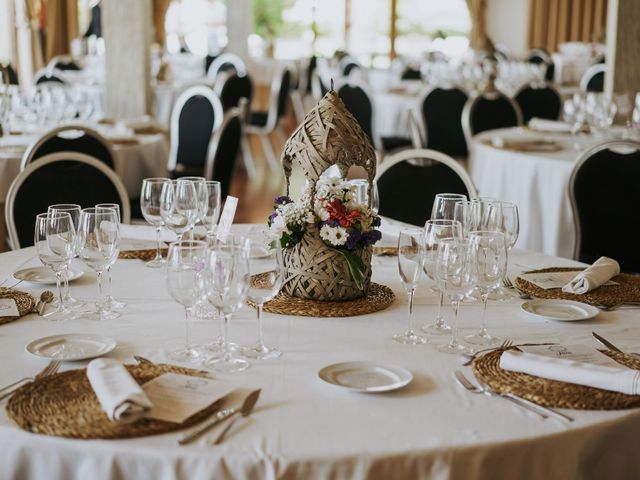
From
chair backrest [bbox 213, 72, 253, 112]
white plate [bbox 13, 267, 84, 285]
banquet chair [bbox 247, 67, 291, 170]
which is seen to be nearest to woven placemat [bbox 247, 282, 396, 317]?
white plate [bbox 13, 267, 84, 285]

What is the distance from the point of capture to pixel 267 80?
13.2 meters

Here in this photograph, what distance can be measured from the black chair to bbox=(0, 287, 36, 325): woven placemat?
18.7 ft

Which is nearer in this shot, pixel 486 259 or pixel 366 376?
pixel 366 376

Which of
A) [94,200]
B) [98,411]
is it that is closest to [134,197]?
[94,200]

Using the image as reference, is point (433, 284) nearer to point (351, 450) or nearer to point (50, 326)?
point (351, 450)

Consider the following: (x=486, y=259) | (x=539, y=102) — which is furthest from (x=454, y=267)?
(x=539, y=102)

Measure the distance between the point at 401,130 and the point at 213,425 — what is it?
7.33 meters

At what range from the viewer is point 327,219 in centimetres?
202

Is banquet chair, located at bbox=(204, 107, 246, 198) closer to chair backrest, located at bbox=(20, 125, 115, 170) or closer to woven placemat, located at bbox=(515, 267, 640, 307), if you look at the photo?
chair backrest, located at bbox=(20, 125, 115, 170)

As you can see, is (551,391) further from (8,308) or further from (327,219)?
(8,308)

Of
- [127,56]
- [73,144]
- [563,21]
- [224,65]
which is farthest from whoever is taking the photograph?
[563,21]

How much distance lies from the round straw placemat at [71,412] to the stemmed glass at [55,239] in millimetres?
428

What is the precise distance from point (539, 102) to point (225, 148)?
320cm

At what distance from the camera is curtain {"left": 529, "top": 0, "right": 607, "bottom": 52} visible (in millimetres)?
15312
